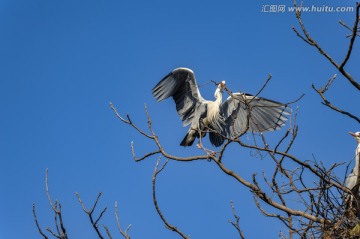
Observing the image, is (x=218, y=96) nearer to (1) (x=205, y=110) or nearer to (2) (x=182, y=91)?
(1) (x=205, y=110)

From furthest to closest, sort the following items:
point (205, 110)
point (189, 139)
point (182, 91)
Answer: point (182, 91), point (205, 110), point (189, 139)

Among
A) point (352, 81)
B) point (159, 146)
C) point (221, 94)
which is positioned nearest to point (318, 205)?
point (352, 81)

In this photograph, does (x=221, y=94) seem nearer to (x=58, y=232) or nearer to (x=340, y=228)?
(x=340, y=228)

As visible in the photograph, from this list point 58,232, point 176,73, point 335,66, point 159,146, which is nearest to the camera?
point 58,232

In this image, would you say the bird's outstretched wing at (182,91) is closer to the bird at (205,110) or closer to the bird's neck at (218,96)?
the bird at (205,110)

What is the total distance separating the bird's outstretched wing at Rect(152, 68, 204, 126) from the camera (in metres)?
8.52

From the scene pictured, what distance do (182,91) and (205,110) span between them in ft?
1.42

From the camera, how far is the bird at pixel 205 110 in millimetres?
8461

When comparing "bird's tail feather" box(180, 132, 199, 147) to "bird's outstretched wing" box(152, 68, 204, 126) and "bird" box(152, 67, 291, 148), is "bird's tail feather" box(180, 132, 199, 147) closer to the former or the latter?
"bird" box(152, 67, 291, 148)

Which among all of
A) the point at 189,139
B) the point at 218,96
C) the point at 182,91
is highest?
the point at 182,91

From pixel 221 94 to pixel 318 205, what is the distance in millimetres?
4549

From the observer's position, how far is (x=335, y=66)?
3.91 metres

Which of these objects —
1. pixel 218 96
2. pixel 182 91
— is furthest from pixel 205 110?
pixel 182 91

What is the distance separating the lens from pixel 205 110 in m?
8.60
